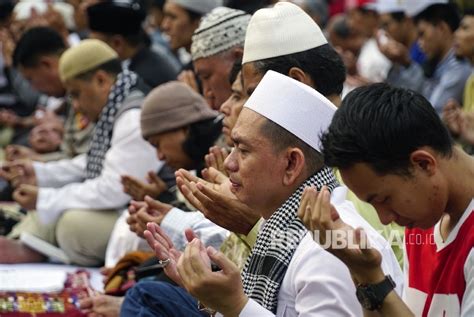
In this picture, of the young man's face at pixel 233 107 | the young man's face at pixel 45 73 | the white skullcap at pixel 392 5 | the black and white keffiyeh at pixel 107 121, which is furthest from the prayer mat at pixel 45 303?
the white skullcap at pixel 392 5

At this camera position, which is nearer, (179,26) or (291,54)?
(291,54)

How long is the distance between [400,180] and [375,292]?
0.27 meters

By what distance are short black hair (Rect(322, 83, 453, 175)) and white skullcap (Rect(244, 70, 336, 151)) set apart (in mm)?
365

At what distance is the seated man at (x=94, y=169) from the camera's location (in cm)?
567

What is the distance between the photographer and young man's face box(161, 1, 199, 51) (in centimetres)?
666

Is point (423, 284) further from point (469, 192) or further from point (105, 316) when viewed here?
point (105, 316)

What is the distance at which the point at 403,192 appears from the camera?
2631 millimetres

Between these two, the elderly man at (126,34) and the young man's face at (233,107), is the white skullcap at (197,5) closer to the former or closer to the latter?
the elderly man at (126,34)

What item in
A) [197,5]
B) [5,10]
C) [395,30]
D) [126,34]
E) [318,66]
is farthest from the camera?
[5,10]

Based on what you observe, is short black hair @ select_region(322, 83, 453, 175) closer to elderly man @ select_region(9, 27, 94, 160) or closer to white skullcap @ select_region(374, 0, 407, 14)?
elderly man @ select_region(9, 27, 94, 160)

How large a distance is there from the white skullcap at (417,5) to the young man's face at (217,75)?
9.72 ft

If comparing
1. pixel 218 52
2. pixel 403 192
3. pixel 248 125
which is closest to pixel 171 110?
pixel 218 52

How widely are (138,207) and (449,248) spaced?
1.70 metres

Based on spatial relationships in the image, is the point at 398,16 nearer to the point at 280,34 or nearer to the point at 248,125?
the point at 280,34
